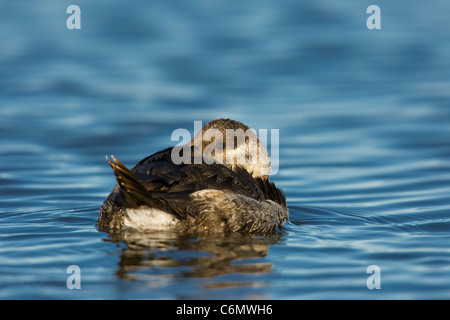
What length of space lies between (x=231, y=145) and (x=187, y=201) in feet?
5.33

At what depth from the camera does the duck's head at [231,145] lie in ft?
28.3

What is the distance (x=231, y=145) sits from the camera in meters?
8.69

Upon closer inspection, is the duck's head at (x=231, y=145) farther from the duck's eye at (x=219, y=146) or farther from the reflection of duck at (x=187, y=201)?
the reflection of duck at (x=187, y=201)

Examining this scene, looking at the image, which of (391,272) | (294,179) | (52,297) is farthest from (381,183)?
(52,297)

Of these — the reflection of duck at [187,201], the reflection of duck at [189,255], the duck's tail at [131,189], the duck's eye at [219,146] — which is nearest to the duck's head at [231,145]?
the duck's eye at [219,146]

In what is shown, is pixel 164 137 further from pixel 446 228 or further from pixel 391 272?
pixel 391 272

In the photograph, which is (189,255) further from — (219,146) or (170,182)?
(219,146)

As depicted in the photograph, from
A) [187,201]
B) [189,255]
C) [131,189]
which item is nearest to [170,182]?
[187,201]

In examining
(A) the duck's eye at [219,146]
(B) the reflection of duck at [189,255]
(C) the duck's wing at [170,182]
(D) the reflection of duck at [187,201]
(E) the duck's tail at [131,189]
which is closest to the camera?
(B) the reflection of duck at [189,255]

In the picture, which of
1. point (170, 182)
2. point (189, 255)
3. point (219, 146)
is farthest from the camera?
point (219, 146)

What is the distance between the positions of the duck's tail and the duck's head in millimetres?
1667

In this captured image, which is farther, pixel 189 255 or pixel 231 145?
pixel 231 145

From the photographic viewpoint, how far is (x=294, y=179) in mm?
10320

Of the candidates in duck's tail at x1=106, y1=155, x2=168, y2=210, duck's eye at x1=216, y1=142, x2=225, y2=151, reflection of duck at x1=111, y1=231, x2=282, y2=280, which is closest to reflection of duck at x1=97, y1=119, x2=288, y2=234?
duck's tail at x1=106, y1=155, x2=168, y2=210
